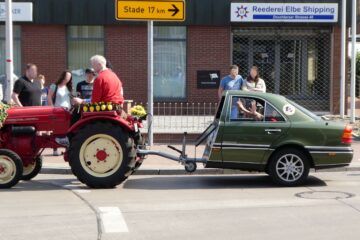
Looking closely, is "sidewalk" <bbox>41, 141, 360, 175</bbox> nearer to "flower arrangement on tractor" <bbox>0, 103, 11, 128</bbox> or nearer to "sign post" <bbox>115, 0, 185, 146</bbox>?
"sign post" <bbox>115, 0, 185, 146</bbox>

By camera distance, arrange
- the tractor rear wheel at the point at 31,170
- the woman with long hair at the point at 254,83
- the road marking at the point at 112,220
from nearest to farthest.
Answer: the road marking at the point at 112,220 → the tractor rear wheel at the point at 31,170 → the woman with long hair at the point at 254,83

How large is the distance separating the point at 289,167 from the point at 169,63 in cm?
1255

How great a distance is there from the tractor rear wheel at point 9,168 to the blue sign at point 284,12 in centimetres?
1281

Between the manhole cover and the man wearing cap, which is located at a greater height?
the man wearing cap

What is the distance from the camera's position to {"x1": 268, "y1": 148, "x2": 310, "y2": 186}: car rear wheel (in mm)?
9789

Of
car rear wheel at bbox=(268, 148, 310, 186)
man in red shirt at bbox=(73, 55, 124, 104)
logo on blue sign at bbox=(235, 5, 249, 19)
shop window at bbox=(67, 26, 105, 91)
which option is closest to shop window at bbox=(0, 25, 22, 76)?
shop window at bbox=(67, 26, 105, 91)

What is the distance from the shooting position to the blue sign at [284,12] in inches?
824

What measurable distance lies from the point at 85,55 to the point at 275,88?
6.68 m

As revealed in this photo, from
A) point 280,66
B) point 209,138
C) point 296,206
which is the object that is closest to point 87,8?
point 280,66

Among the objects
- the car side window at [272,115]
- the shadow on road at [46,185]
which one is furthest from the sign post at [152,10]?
the car side window at [272,115]

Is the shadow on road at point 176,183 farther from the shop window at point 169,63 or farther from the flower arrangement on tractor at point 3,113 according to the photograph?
the shop window at point 169,63

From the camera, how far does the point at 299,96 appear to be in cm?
2206

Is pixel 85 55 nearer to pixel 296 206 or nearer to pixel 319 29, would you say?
pixel 319 29

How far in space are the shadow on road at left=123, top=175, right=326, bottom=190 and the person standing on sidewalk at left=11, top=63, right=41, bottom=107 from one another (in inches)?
106
